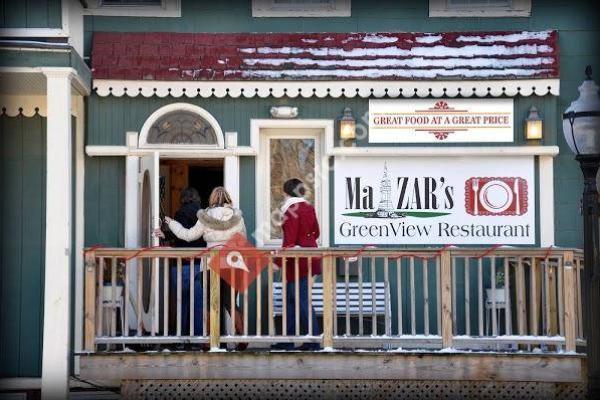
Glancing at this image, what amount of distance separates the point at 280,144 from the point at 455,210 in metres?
2.07

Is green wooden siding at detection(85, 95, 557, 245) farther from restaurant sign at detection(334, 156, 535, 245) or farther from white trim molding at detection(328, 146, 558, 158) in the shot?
restaurant sign at detection(334, 156, 535, 245)

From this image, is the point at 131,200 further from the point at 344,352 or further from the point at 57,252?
the point at 344,352

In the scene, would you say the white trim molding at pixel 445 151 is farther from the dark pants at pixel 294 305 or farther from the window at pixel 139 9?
the window at pixel 139 9

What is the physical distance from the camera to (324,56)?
37.3 feet

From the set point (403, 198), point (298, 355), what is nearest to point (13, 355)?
point (298, 355)

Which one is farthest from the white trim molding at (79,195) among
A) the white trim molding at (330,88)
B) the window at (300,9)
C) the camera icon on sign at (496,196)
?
the camera icon on sign at (496,196)

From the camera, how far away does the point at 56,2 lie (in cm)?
1056

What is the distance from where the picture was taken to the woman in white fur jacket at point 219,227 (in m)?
10.0

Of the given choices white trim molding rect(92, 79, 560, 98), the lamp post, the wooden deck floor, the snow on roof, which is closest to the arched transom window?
white trim molding rect(92, 79, 560, 98)

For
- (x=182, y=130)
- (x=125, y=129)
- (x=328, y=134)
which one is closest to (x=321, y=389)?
(x=328, y=134)

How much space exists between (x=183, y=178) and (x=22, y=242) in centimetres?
246

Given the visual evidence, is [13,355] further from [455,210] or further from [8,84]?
[455,210]

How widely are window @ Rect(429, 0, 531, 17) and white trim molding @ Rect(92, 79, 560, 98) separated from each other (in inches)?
32.5

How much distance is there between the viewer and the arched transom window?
11.4 m
